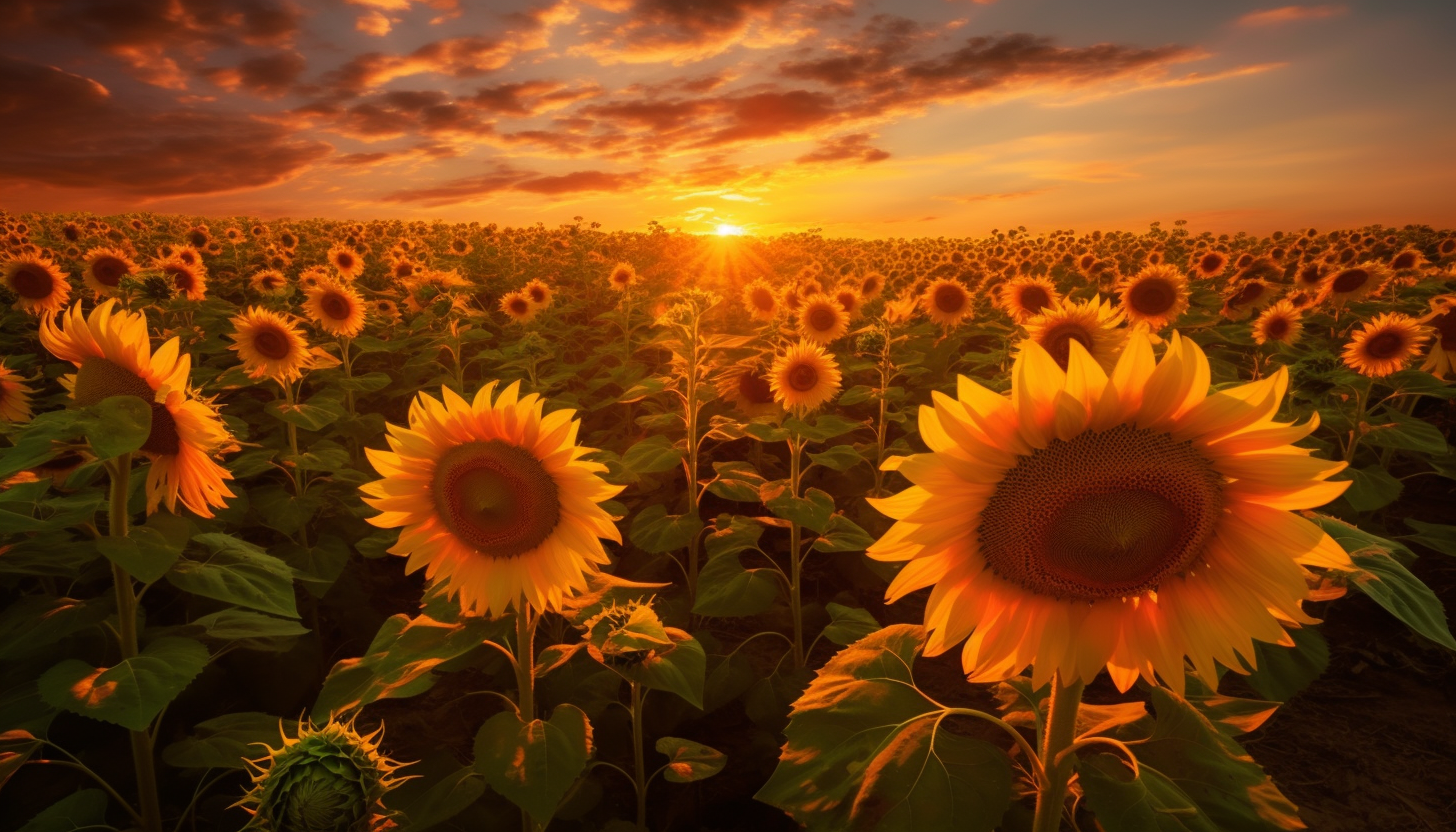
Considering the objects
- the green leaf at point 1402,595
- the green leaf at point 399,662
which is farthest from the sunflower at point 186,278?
the green leaf at point 1402,595

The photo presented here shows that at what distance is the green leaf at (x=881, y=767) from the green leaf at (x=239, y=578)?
1.63 metres

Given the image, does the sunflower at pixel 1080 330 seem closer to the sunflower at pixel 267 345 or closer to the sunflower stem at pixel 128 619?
the sunflower stem at pixel 128 619

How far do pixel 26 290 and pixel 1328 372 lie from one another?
40.7 feet

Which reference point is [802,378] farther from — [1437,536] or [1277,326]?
[1277,326]

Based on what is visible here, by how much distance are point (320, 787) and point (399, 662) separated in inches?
18.1

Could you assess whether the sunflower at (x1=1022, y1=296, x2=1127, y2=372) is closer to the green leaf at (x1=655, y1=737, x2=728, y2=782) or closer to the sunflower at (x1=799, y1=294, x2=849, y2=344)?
the green leaf at (x1=655, y1=737, x2=728, y2=782)

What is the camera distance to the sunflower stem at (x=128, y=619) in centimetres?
228

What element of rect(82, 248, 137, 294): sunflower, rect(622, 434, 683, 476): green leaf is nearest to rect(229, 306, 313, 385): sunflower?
rect(622, 434, 683, 476): green leaf

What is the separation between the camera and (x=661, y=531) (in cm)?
418

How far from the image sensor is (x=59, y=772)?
119 inches

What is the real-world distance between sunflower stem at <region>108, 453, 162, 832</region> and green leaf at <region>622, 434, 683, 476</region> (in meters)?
2.17

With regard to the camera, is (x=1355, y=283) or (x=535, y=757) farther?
(x=1355, y=283)

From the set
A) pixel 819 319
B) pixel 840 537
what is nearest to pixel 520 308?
pixel 819 319

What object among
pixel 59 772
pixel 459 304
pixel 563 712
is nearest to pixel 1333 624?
pixel 563 712
